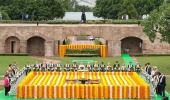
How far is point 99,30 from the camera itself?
161 ft

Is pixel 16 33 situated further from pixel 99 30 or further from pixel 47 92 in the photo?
pixel 47 92

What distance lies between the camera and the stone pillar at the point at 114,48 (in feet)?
159

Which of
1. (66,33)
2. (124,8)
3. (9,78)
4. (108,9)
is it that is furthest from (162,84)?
(108,9)

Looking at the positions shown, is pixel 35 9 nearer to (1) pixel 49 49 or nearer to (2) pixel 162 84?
(1) pixel 49 49

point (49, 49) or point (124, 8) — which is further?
point (124, 8)

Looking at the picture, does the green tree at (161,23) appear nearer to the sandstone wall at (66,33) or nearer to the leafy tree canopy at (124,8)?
the sandstone wall at (66,33)

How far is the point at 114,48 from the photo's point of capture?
160 ft

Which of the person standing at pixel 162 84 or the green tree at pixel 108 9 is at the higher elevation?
the green tree at pixel 108 9

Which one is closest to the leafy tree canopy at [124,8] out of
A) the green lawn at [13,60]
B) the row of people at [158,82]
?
the green lawn at [13,60]

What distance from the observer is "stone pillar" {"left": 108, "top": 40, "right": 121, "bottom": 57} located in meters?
48.6

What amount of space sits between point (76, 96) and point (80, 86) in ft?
1.66

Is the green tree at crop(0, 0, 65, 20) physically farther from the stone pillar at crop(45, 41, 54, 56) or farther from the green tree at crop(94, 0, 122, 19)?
the stone pillar at crop(45, 41, 54, 56)

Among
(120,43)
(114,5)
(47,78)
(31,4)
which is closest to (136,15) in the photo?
(114,5)

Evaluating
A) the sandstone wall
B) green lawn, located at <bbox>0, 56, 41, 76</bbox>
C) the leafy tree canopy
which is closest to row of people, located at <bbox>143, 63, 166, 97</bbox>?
green lawn, located at <bbox>0, 56, 41, 76</bbox>
